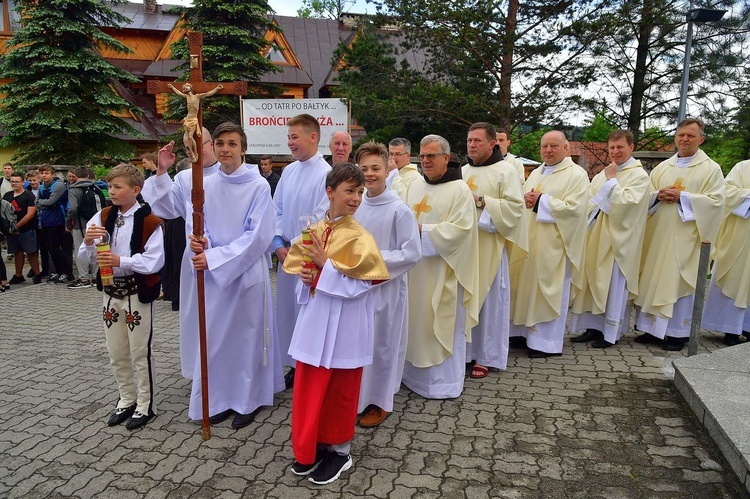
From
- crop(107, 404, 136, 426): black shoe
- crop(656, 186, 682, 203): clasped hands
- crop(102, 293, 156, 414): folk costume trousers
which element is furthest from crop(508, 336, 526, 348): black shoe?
crop(107, 404, 136, 426): black shoe

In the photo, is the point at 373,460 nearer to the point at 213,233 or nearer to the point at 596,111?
the point at 213,233

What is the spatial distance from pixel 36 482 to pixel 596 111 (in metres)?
12.8

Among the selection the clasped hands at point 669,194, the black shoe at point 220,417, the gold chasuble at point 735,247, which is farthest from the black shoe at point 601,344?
the black shoe at point 220,417

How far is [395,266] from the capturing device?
11.6ft

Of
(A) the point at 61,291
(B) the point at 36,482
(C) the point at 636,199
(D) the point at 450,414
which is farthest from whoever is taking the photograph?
A: (A) the point at 61,291

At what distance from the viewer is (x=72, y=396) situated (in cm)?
449

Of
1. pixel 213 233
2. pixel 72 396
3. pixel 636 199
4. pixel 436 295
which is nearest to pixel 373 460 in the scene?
pixel 436 295

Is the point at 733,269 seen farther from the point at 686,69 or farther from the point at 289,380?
the point at 686,69

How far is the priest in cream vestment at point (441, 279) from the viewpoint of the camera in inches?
167

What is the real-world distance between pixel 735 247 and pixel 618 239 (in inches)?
60.2

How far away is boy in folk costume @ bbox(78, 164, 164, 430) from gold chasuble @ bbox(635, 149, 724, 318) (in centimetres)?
489

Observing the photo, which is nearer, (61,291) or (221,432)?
(221,432)

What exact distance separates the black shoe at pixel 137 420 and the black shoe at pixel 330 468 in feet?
4.77

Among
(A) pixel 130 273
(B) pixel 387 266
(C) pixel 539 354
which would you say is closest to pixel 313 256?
(B) pixel 387 266
